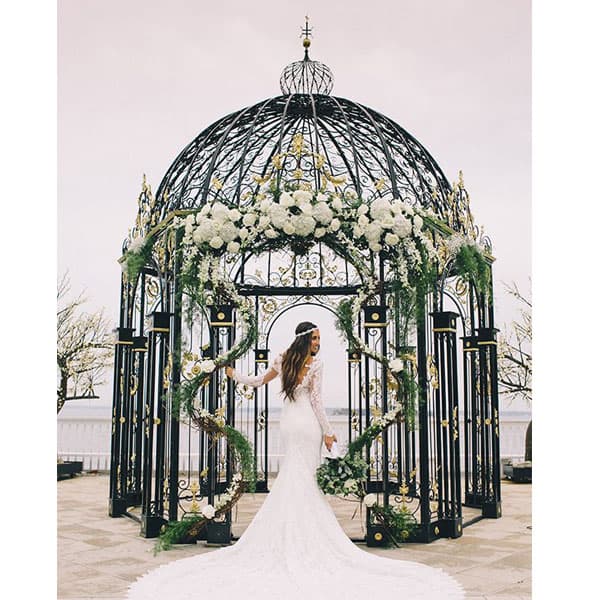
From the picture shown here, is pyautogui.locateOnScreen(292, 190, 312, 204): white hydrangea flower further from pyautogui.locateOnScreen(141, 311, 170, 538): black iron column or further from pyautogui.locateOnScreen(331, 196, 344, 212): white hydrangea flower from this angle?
pyautogui.locateOnScreen(141, 311, 170, 538): black iron column

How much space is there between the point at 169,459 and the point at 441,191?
342 cm

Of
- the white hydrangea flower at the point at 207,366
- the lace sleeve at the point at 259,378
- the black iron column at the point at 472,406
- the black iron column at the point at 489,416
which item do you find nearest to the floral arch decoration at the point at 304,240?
the white hydrangea flower at the point at 207,366

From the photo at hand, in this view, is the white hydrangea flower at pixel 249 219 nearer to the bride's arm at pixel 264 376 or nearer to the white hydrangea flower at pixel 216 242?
the white hydrangea flower at pixel 216 242

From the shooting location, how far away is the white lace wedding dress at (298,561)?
4.53 m

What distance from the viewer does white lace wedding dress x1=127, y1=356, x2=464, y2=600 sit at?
4527mm

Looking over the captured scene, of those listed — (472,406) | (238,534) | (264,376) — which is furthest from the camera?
(472,406)

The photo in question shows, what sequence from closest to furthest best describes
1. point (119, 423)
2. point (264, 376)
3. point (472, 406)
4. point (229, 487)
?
1. point (264, 376)
2. point (229, 487)
3. point (119, 423)
4. point (472, 406)

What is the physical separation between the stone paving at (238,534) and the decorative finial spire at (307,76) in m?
4.22

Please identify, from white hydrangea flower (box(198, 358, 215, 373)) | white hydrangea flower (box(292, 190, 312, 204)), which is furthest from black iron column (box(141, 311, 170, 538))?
white hydrangea flower (box(292, 190, 312, 204))

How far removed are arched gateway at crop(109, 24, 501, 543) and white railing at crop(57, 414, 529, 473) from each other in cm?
346

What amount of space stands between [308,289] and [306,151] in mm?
1887

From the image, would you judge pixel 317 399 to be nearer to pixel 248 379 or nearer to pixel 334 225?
pixel 248 379

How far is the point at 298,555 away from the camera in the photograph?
502 cm

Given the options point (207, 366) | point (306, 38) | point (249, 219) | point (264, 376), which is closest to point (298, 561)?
point (264, 376)
